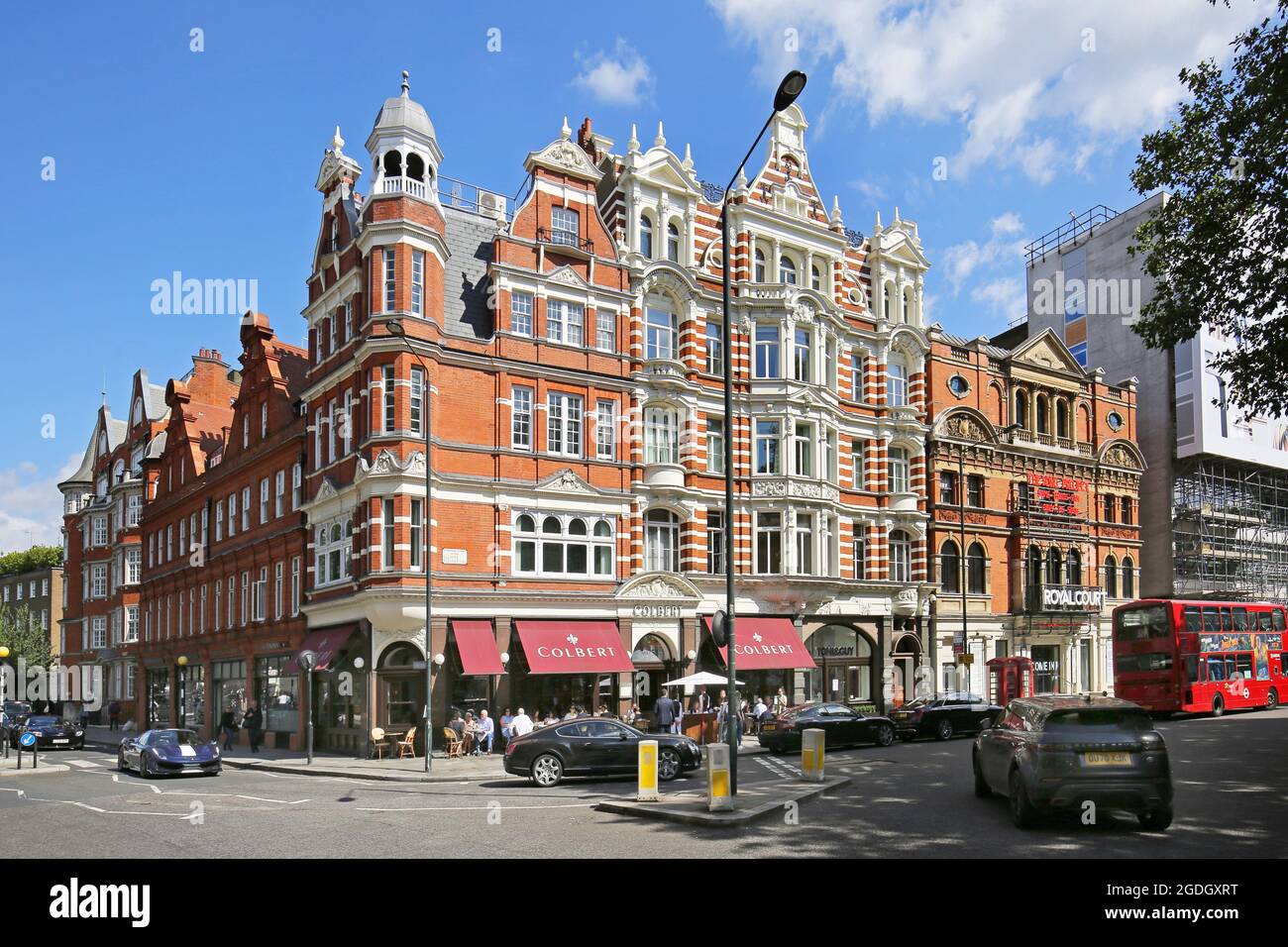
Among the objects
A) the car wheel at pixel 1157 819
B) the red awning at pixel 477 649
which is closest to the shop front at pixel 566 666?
the red awning at pixel 477 649

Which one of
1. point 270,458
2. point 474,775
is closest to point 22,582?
point 270,458

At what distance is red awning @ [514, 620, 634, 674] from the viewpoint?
31078 mm

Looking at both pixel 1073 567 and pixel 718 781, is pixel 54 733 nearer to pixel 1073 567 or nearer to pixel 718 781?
pixel 718 781

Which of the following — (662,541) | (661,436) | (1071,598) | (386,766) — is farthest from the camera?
(1071,598)

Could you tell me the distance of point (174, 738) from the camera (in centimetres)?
2530

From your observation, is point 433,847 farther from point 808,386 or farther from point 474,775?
point 808,386

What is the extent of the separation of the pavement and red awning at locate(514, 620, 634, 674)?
3.25 m

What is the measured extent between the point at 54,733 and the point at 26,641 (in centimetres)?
3905

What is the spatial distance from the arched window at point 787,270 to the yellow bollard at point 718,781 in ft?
89.0

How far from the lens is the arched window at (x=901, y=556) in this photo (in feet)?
139

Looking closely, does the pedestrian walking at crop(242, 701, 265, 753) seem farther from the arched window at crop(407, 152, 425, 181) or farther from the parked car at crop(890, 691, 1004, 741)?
the parked car at crop(890, 691, 1004, 741)

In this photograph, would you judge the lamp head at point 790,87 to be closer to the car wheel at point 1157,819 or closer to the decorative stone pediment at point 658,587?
the car wheel at point 1157,819

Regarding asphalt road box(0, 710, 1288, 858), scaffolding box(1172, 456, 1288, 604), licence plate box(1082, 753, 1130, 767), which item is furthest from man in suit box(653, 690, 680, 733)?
scaffolding box(1172, 456, 1288, 604)

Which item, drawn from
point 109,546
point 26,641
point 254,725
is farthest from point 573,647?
point 26,641
